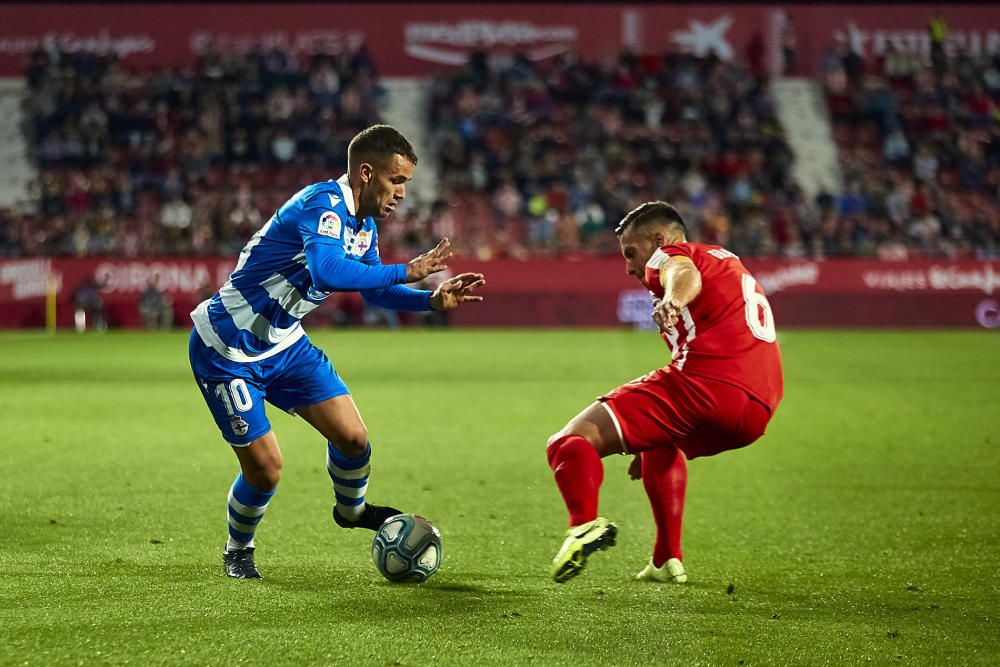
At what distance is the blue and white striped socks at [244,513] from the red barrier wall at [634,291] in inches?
863

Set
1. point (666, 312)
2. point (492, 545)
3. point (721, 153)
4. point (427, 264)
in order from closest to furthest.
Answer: point (666, 312) → point (427, 264) → point (492, 545) → point (721, 153)

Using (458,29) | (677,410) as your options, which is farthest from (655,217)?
(458,29)

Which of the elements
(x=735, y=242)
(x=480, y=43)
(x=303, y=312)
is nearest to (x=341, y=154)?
(x=480, y=43)

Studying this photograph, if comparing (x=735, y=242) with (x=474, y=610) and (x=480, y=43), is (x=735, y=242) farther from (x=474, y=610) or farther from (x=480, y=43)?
(x=474, y=610)

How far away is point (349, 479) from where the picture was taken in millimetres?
5914

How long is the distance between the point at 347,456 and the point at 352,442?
0.13 metres

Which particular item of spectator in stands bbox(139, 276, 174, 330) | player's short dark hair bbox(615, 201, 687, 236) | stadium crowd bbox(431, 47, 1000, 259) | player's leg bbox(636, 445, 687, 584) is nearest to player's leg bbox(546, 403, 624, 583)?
player's leg bbox(636, 445, 687, 584)

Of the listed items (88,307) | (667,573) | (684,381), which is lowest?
(88,307)

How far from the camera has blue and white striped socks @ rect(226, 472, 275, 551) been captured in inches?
222

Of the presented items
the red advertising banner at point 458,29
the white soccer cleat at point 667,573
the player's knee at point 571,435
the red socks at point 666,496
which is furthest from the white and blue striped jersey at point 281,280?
the red advertising banner at point 458,29

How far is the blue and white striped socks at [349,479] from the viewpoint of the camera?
5.88m

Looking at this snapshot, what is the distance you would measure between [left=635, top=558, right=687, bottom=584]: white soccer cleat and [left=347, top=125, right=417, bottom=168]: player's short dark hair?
213cm

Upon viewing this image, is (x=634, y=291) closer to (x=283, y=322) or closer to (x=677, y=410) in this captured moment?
(x=283, y=322)

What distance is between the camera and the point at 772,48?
36969 mm
